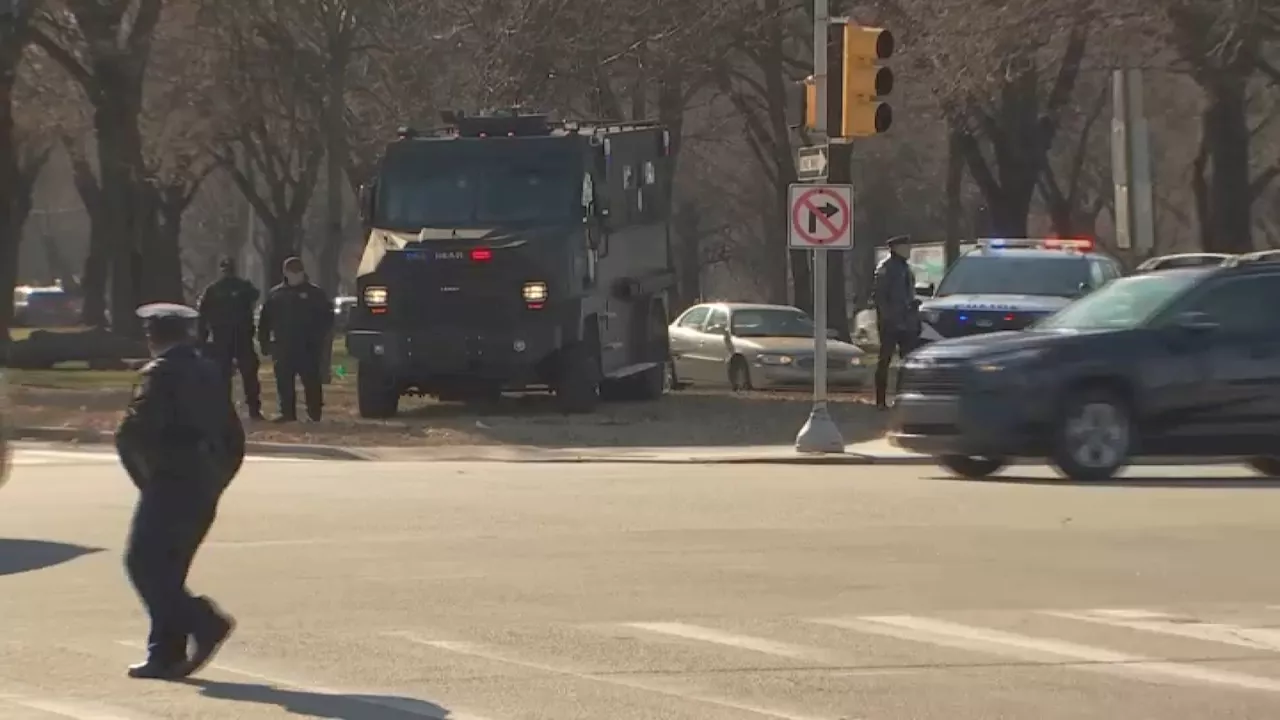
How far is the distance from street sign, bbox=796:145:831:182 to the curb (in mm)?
5154

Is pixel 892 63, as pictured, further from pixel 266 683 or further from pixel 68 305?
pixel 68 305

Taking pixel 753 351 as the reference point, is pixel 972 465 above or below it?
below

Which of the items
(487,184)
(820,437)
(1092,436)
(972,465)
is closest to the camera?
(1092,436)

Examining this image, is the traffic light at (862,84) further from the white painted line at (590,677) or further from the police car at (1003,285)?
the white painted line at (590,677)

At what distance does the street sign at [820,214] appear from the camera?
22.6 meters

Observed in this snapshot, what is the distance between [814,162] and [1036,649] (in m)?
12.8

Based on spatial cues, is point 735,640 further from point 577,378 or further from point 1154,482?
point 577,378

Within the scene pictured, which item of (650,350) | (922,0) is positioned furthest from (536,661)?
(922,0)

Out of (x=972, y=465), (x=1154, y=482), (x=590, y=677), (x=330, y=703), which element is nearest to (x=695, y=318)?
(x=972, y=465)

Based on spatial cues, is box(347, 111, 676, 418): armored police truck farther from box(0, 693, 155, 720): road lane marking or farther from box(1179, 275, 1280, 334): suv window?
box(0, 693, 155, 720): road lane marking

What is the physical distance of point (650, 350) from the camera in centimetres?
2889

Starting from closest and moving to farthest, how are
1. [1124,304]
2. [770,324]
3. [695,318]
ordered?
[1124,304], [770,324], [695,318]

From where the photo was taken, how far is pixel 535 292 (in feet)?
82.7

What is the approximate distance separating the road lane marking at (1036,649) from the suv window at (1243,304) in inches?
329
